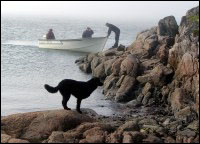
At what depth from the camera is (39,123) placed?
13211 mm

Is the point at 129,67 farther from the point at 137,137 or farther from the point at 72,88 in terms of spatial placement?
the point at 137,137

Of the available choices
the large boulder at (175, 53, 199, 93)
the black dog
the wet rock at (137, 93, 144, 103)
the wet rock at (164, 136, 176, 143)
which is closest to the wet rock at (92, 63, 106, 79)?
the wet rock at (137, 93, 144, 103)

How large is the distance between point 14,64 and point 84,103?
14613mm

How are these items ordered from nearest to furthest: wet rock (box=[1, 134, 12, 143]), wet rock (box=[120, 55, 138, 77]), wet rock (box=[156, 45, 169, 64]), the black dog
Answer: wet rock (box=[1, 134, 12, 143])
the black dog
wet rock (box=[120, 55, 138, 77])
wet rock (box=[156, 45, 169, 64])

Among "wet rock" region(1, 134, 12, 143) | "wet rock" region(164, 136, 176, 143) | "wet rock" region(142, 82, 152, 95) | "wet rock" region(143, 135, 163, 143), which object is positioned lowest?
"wet rock" region(142, 82, 152, 95)

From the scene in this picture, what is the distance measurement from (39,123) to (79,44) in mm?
33671

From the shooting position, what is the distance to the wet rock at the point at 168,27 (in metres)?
30.2

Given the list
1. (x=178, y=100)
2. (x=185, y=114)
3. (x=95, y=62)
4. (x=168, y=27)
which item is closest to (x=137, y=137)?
(x=185, y=114)

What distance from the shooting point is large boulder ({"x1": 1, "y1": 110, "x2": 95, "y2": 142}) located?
1280 centimetres

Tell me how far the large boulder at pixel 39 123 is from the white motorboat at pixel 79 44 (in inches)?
1245

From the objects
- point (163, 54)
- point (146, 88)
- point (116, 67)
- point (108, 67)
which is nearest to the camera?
point (146, 88)

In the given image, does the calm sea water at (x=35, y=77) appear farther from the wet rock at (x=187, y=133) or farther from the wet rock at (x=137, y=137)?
the wet rock at (x=137, y=137)

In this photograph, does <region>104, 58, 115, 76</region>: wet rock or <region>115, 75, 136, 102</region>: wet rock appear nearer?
<region>115, 75, 136, 102</region>: wet rock

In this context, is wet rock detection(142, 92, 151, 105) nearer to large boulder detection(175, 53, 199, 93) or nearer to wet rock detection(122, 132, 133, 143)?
large boulder detection(175, 53, 199, 93)
